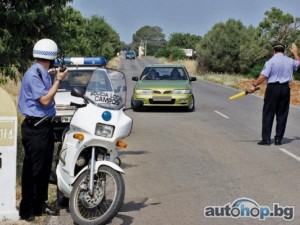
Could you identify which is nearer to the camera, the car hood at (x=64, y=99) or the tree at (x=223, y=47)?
the car hood at (x=64, y=99)

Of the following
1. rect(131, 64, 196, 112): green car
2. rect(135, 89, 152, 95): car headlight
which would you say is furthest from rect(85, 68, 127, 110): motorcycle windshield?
rect(135, 89, 152, 95): car headlight

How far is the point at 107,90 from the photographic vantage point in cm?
600

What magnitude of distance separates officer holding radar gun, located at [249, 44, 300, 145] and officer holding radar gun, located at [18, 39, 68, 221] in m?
6.13

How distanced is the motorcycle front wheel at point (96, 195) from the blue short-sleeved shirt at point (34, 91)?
79cm

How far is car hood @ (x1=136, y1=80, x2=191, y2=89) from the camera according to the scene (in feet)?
58.1

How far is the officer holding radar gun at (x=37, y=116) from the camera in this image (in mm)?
5555

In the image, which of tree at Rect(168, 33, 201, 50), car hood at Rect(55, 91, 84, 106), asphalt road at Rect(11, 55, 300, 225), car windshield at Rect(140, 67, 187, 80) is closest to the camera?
asphalt road at Rect(11, 55, 300, 225)

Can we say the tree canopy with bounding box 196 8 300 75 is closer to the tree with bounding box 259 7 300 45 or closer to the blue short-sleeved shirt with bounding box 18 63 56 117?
the tree with bounding box 259 7 300 45

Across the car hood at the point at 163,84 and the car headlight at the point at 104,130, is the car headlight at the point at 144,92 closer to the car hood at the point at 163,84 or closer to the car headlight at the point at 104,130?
the car hood at the point at 163,84

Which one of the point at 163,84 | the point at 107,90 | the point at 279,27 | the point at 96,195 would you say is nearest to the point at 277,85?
the point at 107,90

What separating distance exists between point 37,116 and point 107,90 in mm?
822

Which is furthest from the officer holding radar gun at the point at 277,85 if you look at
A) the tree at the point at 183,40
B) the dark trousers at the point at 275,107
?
the tree at the point at 183,40

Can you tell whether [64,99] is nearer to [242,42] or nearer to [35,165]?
[35,165]

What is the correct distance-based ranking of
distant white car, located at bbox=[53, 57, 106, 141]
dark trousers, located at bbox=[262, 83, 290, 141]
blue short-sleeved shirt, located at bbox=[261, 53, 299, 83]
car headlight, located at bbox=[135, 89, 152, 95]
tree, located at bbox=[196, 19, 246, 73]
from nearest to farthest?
distant white car, located at bbox=[53, 57, 106, 141], blue short-sleeved shirt, located at bbox=[261, 53, 299, 83], dark trousers, located at bbox=[262, 83, 290, 141], car headlight, located at bbox=[135, 89, 152, 95], tree, located at bbox=[196, 19, 246, 73]
